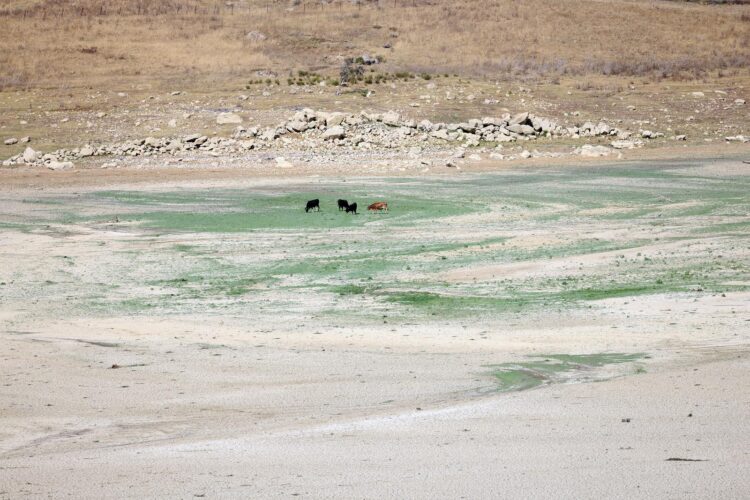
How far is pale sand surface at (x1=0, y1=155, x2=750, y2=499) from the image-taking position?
6.33m

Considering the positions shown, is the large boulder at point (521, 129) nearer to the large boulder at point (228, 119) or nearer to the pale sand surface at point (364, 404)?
the large boulder at point (228, 119)

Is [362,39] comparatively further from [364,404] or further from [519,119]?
[364,404]

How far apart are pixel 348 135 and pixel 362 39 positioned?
936 inches

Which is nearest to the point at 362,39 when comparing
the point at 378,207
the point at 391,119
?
the point at 391,119

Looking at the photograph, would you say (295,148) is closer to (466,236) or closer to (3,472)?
(466,236)

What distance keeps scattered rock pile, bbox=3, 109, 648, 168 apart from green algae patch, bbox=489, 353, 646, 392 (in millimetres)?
28001

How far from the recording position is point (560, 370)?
961 cm

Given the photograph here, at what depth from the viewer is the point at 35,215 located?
2522 centimetres

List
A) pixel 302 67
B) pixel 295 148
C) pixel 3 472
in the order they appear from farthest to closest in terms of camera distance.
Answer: pixel 302 67 → pixel 295 148 → pixel 3 472

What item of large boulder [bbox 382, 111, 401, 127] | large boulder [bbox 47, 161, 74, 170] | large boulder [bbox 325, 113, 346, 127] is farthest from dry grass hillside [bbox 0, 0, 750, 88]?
large boulder [bbox 47, 161, 74, 170]

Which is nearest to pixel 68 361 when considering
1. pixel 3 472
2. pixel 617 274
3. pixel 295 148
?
pixel 3 472

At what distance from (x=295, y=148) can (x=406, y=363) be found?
28.4 m

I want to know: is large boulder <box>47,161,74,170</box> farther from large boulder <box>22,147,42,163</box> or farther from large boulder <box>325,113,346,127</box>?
large boulder <box>325,113,346,127</box>

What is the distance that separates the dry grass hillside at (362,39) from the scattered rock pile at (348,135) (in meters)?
11.8
